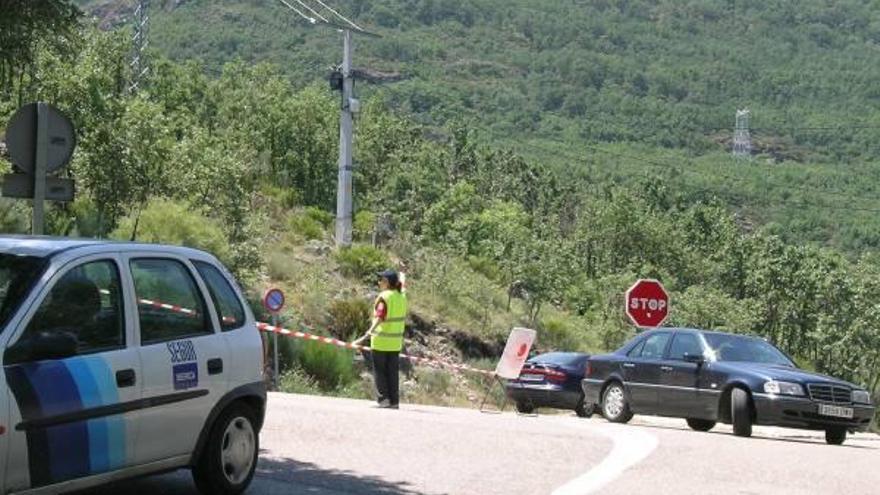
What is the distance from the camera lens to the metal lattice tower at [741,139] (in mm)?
163125

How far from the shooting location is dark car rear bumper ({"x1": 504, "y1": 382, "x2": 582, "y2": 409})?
25875mm

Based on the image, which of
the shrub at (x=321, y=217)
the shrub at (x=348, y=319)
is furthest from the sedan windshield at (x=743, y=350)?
the shrub at (x=321, y=217)

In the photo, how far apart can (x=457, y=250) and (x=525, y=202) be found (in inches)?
1633

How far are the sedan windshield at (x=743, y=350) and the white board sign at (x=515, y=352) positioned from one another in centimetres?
352

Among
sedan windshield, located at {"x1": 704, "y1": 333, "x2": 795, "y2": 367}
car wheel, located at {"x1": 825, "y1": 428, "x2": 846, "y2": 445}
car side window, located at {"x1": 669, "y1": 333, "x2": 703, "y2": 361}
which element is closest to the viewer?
car wheel, located at {"x1": 825, "y1": 428, "x2": 846, "y2": 445}

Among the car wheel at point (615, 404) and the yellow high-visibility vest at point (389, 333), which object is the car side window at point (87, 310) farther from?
the car wheel at point (615, 404)

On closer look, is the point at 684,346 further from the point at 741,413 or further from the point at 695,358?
the point at 741,413

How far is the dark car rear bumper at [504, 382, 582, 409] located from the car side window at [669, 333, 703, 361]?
22.8 feet

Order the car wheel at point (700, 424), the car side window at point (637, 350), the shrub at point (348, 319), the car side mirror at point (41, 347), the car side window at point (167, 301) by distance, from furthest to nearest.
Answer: the shrub at point (348, 319) < the car side window at point (637, 350) < the car wheel at point (700, 424) < the car side window at point (167, 301) < the car side mirror at point (41, 347)

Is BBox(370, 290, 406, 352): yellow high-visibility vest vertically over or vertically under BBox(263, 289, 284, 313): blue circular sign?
over

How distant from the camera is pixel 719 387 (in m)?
17.8

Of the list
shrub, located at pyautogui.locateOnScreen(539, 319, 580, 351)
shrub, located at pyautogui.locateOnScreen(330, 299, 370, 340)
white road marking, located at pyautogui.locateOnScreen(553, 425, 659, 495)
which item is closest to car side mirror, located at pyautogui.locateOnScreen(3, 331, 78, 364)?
white road marking, located at pyautogui.locateOnScreen(553, 425, 659, 495)

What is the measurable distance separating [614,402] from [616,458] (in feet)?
22.7

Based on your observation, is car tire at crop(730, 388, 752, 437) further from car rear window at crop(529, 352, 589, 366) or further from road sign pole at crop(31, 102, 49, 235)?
road sign pole at crop(31, 102, 49, 235)
